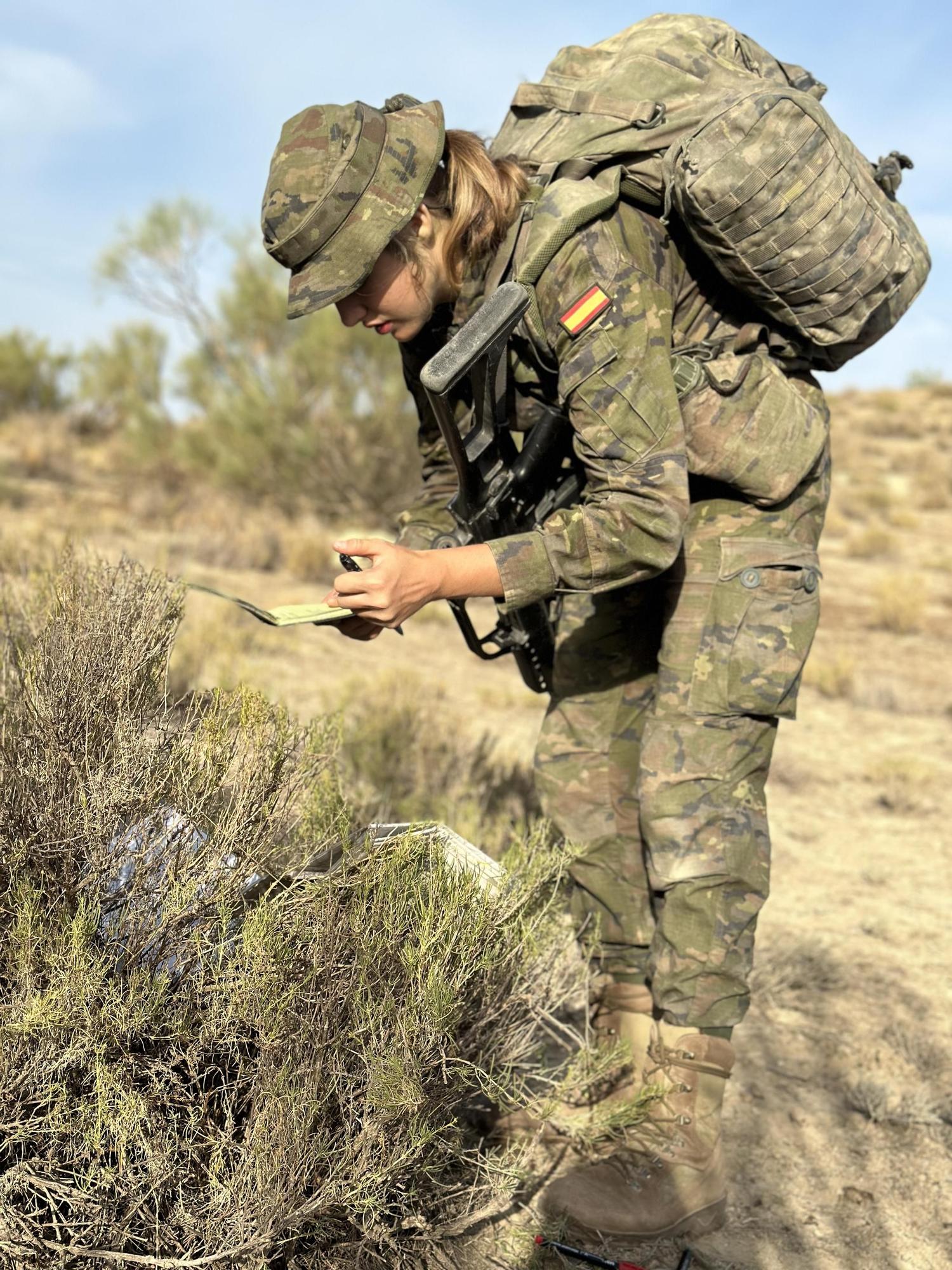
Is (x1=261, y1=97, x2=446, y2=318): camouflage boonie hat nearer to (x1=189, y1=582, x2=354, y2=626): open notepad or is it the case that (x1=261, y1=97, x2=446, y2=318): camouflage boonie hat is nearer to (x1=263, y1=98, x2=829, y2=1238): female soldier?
(x1=263, y1=98, x2=829, y2=1238): female soldier

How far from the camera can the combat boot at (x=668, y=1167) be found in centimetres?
247

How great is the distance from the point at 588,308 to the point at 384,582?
2.19 feet

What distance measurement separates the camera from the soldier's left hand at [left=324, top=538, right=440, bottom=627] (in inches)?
83.0

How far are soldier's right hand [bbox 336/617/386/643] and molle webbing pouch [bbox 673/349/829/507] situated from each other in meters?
0.77

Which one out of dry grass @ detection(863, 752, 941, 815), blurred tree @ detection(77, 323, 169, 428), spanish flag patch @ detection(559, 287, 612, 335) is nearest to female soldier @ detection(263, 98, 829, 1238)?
spanish flag patch @ detection(559, 287, 612, 335)

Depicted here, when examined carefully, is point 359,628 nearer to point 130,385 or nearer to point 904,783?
point 904,783

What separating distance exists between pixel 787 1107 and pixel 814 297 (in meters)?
2.09

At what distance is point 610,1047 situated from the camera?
9.50ft

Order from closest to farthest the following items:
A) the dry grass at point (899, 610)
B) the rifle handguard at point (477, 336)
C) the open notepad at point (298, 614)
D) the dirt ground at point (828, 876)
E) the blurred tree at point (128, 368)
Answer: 1. the open notepad at point (298, 614)
2. the rifle handguard at point (477, 336)
3. the dirt ground at point (828, 876)
4. the dry grass at point (899, 610)
5. the blurred tree at point (128, 368)

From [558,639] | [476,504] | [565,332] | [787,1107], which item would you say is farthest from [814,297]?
[787,1107]

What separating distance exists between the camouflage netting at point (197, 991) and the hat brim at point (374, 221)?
0.70 metres

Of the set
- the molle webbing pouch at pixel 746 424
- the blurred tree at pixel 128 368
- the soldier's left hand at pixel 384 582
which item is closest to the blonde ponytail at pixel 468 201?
the molle webbing pouch at pixel 746 424

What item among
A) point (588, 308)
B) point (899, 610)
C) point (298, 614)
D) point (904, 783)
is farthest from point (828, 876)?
point (899, 610)

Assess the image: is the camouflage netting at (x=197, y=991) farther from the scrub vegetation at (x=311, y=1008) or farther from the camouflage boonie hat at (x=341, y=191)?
the camouflage boonie hat at (x=341, y=191)
